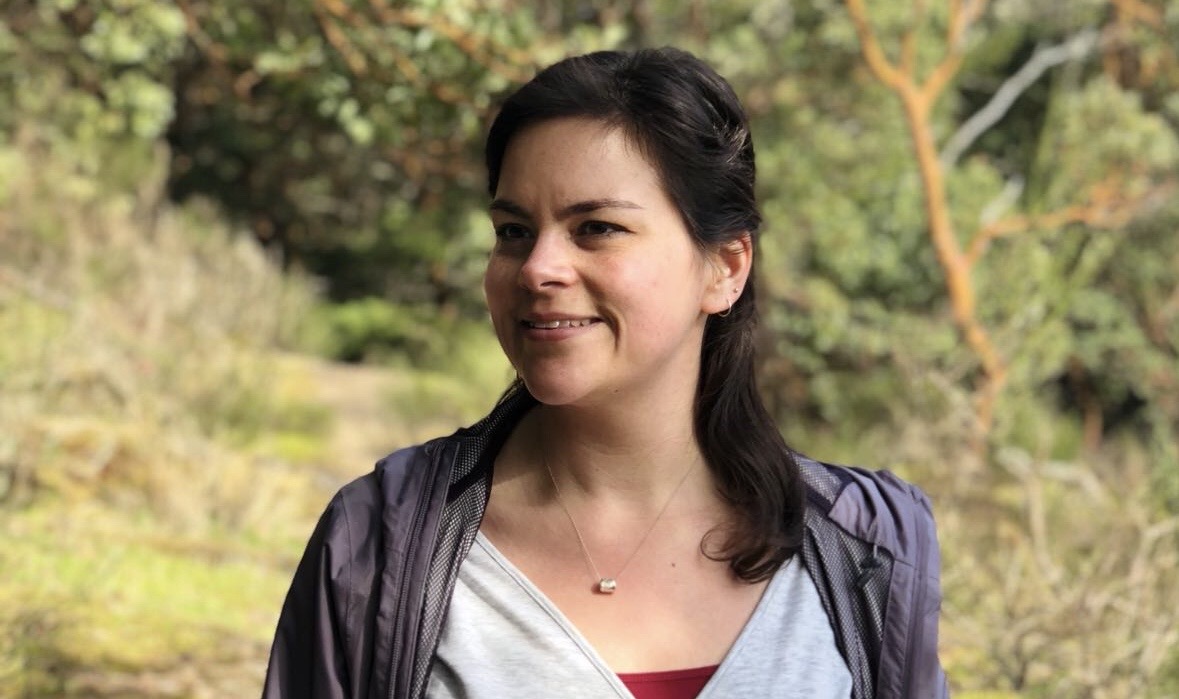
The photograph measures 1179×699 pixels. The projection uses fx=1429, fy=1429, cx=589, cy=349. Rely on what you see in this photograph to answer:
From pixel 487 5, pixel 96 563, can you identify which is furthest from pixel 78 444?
pixel 487 5

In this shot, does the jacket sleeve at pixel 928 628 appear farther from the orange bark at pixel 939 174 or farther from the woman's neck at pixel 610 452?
the orange bark at pixel 939 174

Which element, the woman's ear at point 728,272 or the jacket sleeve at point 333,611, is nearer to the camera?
the jacket sleeve at point 333,611

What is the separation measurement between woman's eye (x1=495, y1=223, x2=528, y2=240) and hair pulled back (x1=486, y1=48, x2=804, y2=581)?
A: 0.33 ft

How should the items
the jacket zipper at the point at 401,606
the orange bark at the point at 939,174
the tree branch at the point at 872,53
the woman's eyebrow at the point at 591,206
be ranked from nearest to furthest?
the jacket zipper at the point at 401,606 → the woman's eyebrow at the point at 591,206 → the tree branch at the point at 872,53 → the orange bark at the point at 939,174

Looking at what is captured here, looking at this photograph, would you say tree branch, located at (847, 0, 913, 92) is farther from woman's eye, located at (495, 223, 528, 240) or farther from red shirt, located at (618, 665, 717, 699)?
red shirt, located at (618, 665, 717, 699)

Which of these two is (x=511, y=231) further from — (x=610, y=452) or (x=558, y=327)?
(x=610, y=452)

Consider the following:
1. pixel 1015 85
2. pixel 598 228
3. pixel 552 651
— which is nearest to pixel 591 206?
pixel 598 228

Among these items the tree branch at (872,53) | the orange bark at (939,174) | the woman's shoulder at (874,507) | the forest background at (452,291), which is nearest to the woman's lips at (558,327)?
the woman's shoulder at (874,507)

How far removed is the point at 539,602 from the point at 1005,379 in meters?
5.47

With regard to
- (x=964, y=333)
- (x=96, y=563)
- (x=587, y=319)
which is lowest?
(x=96, y=563)

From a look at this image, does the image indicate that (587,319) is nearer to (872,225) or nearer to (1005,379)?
(1005,379)

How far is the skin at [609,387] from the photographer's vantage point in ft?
5.79

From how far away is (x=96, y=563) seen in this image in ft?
15.1

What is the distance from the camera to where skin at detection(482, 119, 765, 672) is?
176cm
